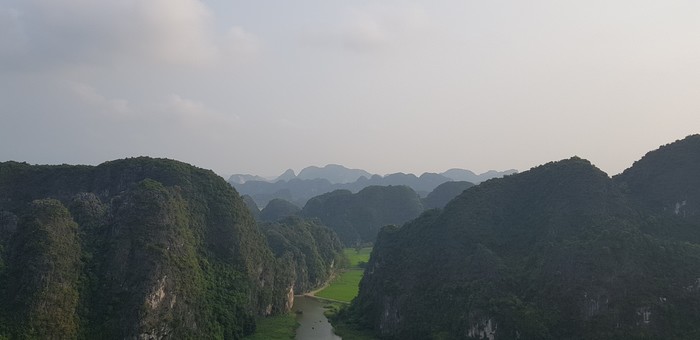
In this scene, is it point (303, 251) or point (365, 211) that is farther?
point (365, 211)

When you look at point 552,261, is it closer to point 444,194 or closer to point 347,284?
point 347,284

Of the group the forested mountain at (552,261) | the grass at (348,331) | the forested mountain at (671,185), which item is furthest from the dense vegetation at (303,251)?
the forested mountain at (671,185)

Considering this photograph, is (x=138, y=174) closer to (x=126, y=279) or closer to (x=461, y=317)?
(x=126, y=279)

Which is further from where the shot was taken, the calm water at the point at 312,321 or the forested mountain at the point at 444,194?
the forested mountain at the point at 444,194

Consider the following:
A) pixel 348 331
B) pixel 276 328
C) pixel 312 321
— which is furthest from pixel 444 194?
pixel 276 328

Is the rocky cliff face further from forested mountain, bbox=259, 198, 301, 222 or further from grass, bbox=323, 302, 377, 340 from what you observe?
forested mountain, bbox=259, 198, 301, 222

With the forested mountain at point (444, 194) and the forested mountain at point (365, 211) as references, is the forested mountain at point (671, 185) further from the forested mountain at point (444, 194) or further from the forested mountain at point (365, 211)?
the forested mountain at point (444, 194)

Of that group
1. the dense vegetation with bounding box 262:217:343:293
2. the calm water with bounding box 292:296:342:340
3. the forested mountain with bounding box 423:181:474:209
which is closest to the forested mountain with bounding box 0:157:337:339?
the calm water with bounding box 292:296:342:340
